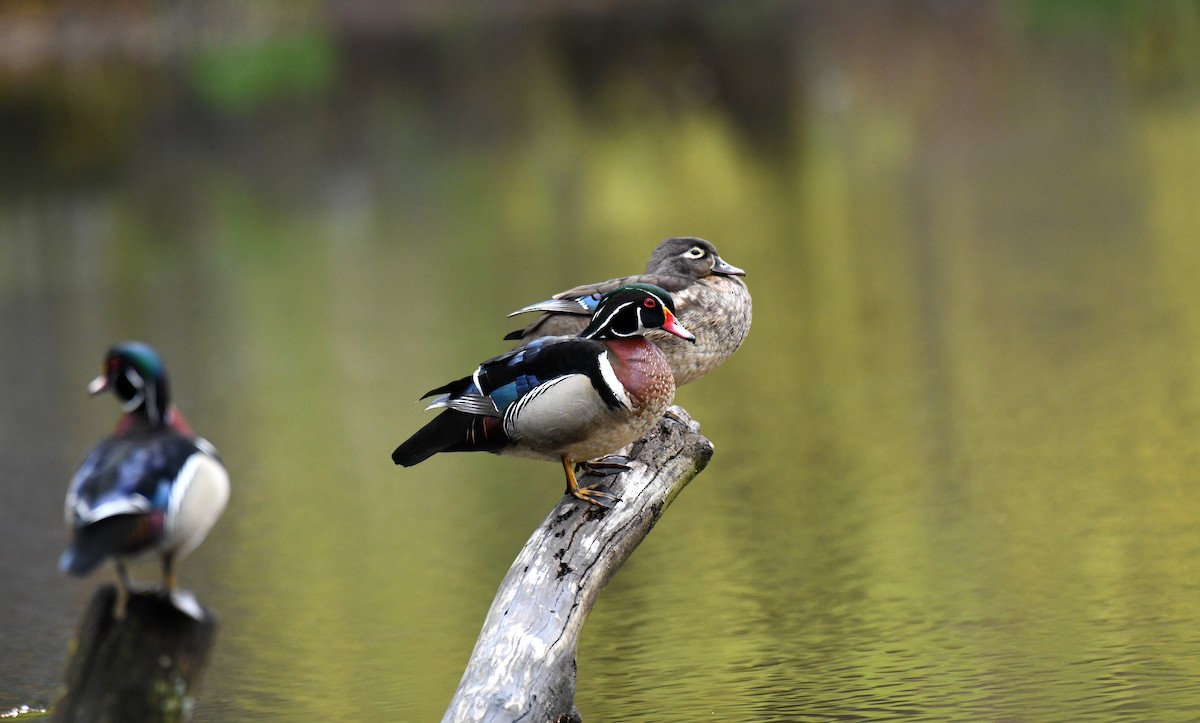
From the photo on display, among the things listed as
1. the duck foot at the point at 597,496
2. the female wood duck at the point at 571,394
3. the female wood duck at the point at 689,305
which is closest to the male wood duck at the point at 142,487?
the female wood duck at the point at 571,394

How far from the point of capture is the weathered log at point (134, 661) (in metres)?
3.17

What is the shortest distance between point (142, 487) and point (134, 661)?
315 millimetres

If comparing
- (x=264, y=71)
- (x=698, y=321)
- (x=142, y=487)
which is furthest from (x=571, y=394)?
(x=264, y=71)

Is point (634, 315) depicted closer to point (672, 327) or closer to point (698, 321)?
point (672, 327)

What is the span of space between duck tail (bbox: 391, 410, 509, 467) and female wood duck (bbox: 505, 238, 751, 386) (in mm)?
683

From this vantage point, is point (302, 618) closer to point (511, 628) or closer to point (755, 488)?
point (755, 488)

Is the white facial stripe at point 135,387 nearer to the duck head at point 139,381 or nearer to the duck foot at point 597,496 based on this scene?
the duck head at point 139,381

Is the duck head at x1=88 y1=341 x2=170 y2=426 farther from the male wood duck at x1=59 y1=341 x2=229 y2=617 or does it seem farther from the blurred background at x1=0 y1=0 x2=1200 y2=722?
the blurred background at x1=0 y1=0 x2=1200 y2=722

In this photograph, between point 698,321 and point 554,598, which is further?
point 698,321

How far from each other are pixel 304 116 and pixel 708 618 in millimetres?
28628

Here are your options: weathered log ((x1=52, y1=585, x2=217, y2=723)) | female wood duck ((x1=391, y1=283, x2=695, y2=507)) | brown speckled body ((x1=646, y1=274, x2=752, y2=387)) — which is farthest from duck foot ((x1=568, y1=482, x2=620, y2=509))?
weathered log ((x1=52, y1=585, x2=217, y2=723))

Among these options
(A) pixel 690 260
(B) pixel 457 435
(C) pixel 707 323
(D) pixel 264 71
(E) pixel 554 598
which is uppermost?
(D) pixel 264 71

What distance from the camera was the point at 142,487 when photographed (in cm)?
333

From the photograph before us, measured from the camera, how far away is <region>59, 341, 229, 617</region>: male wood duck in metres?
3.31
